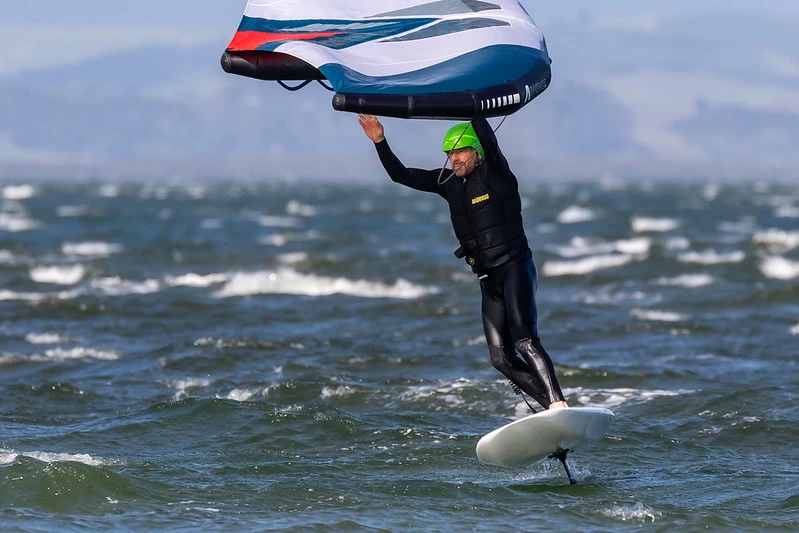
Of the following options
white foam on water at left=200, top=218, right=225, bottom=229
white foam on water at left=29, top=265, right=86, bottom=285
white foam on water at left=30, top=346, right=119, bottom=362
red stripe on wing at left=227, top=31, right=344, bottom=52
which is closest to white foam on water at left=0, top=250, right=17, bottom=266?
white foam on water at left=29, top=265, right=86, bottom=285

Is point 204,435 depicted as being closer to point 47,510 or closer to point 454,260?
point 47,510

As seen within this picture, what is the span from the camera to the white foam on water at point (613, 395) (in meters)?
14.6

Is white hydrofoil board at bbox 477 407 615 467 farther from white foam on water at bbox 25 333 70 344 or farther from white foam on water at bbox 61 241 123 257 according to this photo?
white foam on water at bbox 61 241 123 257

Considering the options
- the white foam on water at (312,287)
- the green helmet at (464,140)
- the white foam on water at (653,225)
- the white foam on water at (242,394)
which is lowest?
the white foam on water at (653,225)

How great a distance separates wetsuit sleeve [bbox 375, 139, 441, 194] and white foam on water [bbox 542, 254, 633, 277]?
20.9 meters

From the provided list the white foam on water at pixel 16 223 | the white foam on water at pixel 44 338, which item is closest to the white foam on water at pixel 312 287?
the white foam on water at pixel 44 338

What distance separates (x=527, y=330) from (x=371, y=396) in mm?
4824

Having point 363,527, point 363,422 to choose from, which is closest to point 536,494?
point 363,527

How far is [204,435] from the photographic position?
12.4 m

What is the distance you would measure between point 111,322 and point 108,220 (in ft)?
120

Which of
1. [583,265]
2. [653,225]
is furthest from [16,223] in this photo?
[583,265]

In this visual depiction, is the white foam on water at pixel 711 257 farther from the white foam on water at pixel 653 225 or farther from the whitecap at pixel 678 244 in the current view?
the white foam on water at pixel 653 225

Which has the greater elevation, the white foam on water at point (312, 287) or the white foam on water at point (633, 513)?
the white foam on water at point (633, 513)

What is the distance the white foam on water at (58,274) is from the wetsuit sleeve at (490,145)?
20300mm
